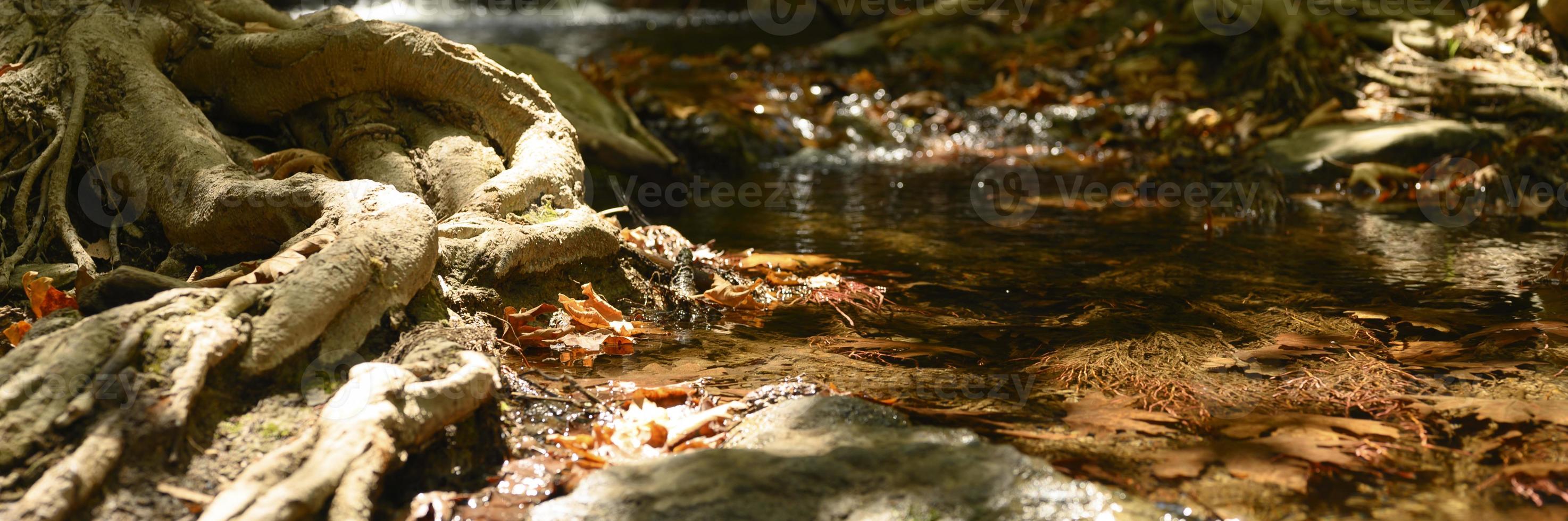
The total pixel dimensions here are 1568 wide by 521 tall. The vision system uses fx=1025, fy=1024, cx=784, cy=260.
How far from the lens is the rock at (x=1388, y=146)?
6641 millimetres

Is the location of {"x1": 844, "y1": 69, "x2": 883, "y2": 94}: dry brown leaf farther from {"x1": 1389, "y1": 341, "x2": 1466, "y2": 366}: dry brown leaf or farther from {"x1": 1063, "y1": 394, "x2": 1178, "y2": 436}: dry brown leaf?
{"x1": 1063, "y1": 394, "x2": 1178, "y2": 436}: dry brown leaf

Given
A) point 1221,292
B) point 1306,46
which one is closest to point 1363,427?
point 1221,292

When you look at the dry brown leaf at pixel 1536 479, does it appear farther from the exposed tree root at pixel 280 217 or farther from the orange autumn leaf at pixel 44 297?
the orange autumn leaf at pixel 44 297

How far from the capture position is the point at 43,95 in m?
3.52

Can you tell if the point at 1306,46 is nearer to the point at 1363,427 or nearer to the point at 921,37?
the point at 921,37

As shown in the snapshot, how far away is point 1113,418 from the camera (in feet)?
8.23

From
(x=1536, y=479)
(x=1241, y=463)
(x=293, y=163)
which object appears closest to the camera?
(x=1536, y=479)

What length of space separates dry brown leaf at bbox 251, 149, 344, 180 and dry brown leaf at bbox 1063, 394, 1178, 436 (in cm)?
257

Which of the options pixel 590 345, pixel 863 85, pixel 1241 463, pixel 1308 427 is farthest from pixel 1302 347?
pixel 863 85

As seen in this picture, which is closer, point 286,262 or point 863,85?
point 286,262

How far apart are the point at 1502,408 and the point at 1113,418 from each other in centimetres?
93

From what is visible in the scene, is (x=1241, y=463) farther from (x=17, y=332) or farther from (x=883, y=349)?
(x=17, y=332)

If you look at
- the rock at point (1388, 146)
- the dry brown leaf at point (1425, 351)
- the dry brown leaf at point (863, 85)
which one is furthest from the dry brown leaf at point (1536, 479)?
the dry brown leaf at point (863, 85)

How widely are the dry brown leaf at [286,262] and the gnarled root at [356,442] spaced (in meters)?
0.37
